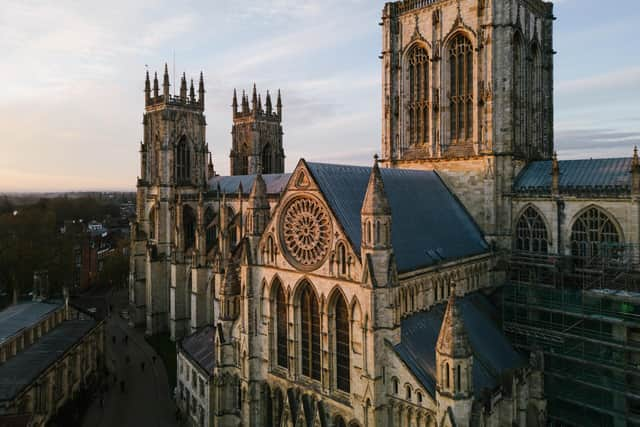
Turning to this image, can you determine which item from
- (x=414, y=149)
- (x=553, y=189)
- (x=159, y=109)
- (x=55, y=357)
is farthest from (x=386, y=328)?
(x=159, y=109)

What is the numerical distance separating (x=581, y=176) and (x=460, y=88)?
10.3 meters

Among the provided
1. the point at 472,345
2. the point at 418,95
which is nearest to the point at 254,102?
the point at 418,95

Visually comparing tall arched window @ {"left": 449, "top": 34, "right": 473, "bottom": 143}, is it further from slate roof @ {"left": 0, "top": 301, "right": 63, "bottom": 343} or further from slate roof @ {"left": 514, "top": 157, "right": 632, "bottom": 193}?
slate roof @ {"left": 0, "top": 301, "right": 63, "bottom": 343}

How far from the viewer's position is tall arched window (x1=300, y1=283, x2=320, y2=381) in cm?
2341

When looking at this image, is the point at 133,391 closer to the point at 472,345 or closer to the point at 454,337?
the point at 472,345

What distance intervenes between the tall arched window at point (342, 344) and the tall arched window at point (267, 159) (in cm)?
4699

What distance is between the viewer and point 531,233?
3028 cm

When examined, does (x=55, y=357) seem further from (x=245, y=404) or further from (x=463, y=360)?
(x=463, y=360)

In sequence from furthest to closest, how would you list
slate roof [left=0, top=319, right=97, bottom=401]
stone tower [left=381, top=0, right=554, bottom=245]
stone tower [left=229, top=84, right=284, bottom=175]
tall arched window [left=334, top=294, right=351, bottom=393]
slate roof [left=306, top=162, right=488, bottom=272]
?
stone tower [left=229, top=84, right=284, bottom=175], stone tower [left=381, top=0, right=554, bottom=245], slate roof [left=0, top=319, right=97, bottom=401], slate roof [left=306, top=162, right=488, bottom=272], tall arched window [left=334, top=294, right=351, bottom=393]

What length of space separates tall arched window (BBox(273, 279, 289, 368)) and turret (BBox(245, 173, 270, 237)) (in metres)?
3.33

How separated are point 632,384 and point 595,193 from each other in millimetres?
10880

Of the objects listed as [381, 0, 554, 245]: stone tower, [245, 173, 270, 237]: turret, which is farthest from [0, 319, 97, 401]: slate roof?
[381, 0, 554, 245]: stone tower

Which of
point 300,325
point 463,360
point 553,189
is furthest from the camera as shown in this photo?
point 553,189

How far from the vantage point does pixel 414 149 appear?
1403 inches
